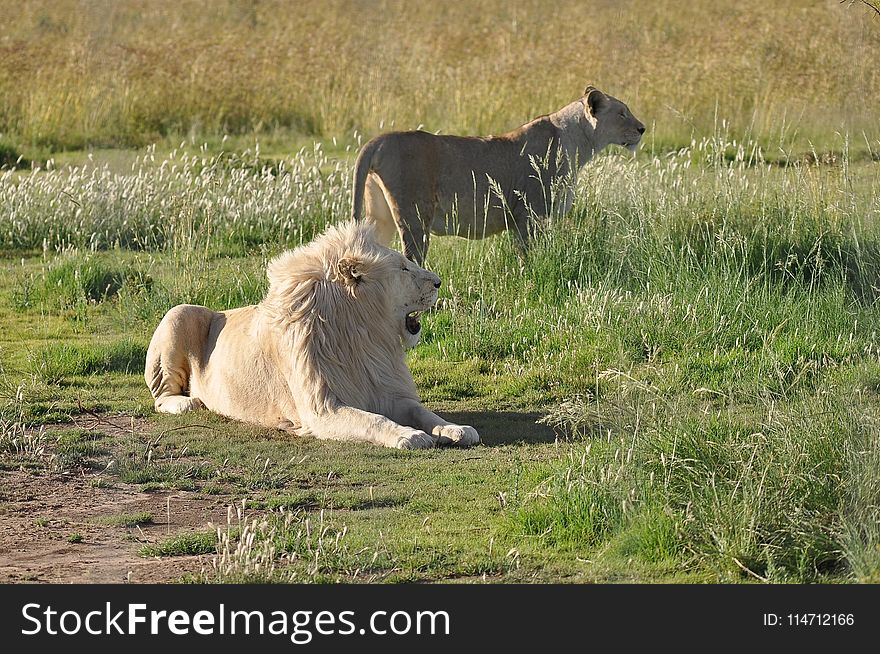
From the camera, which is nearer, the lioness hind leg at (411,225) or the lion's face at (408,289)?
the lion's face at (408,289)

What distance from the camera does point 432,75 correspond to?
782 inches

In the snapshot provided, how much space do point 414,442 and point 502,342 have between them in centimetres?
239

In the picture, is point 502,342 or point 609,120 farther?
point 609,120

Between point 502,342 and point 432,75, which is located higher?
point 432,75

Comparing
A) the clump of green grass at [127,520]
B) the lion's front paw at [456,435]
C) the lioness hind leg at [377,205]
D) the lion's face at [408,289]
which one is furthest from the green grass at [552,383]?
the lion's face at [408,289]

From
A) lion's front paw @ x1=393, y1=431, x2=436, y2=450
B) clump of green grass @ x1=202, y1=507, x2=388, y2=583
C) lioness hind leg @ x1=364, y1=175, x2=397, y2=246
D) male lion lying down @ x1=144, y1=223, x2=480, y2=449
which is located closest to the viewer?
clump of green grass @ x1=202, y1=507, x2=388, y2=583

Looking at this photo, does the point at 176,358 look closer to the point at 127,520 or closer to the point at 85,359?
the point at 85,359

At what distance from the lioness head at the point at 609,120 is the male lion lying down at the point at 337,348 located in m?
4.15

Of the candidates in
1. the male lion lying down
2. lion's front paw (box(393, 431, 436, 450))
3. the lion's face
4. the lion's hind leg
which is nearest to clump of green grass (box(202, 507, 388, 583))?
lion's front paw (box(393, 431, 436, 450))

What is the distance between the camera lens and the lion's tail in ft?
32.1

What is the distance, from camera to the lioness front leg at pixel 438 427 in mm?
7023

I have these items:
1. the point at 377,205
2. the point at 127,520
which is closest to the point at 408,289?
the point at 127,520

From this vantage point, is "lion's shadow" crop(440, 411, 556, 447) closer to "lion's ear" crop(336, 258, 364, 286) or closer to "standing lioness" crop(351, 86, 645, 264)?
"lion's ear" crop(336, 258, 364, 286)

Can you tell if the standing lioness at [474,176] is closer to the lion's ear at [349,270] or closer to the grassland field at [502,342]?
the grassland field at [502,342]
